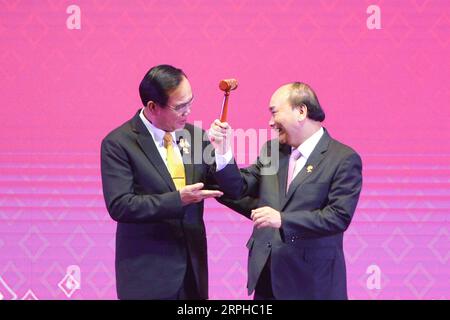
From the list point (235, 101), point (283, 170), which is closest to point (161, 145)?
point (283, 170)

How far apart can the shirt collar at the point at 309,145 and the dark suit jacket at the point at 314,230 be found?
0.08 ft

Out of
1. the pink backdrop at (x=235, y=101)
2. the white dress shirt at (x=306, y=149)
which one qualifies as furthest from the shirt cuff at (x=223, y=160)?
the pink backdrop at (x=235, y=101)

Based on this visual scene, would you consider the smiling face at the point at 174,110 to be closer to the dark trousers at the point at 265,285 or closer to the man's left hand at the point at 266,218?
the man's left hand at the point at 266,218

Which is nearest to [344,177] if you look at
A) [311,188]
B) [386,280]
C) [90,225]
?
[311,188]

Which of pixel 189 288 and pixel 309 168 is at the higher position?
pixel 309 168

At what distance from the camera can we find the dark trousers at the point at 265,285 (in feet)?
7.70

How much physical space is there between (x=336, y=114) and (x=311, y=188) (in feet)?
3.40

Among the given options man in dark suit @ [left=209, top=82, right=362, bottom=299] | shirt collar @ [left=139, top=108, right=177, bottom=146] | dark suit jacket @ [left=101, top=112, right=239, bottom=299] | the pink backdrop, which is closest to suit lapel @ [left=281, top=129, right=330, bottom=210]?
man in dark suit @ [left=209, top=82, right=362, bottom=299]

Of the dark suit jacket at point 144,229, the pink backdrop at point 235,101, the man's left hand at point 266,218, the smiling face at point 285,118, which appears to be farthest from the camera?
the pink backdrop at point 235,101

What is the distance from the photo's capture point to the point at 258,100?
10.8ft

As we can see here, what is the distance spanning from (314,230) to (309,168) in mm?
226

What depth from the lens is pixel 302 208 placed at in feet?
7.63

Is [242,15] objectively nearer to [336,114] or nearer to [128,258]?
[336,114]

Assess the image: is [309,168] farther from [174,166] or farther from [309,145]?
[174,166]
